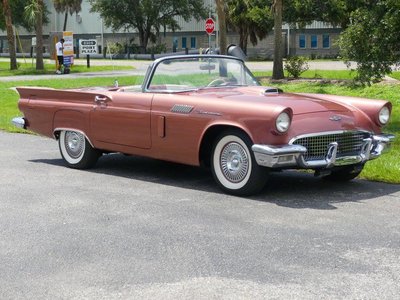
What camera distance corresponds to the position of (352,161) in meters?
6.64

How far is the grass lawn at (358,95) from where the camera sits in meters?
7.76

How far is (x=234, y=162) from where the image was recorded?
21.9 ft

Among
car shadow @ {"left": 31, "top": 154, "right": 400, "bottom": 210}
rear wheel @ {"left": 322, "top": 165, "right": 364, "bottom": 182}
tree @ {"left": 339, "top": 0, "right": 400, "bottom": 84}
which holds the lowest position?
car shadow @ {"left": 31, "top": 154, "right": 400, "bottom": 210}

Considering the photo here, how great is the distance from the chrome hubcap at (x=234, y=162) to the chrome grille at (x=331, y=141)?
21.3 inches

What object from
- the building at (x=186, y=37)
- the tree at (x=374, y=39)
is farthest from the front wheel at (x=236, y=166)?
the building at (x=186, y=37)

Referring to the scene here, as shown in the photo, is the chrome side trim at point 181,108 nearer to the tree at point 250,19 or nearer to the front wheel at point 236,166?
the front wheel at point 236,166

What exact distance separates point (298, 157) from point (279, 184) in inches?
41.3

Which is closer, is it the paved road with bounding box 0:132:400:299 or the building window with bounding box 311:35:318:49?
the paved road with bounding box 0:132:400:299

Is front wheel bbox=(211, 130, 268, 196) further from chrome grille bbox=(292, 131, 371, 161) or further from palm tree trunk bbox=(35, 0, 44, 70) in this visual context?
palm tree trunk bbox=(35, 0, 44, 70)

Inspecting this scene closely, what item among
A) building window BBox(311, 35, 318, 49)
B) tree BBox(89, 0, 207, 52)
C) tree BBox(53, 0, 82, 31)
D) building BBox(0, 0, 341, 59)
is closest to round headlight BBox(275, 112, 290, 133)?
building BBox(0, 0, 341, 59)

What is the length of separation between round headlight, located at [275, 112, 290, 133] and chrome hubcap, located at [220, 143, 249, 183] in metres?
0.47

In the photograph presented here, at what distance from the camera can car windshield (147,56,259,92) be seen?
7.65 meters

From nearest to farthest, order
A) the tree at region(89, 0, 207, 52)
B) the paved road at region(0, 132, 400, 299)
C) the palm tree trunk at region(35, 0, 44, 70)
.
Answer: the paved road at region(0, 132, 400, 299) → the palm tree trunk at region(35, 0, 44, 70) → the tree at region(89, 0, 207, 52)

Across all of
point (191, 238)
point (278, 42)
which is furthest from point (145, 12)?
point (191, 238)
